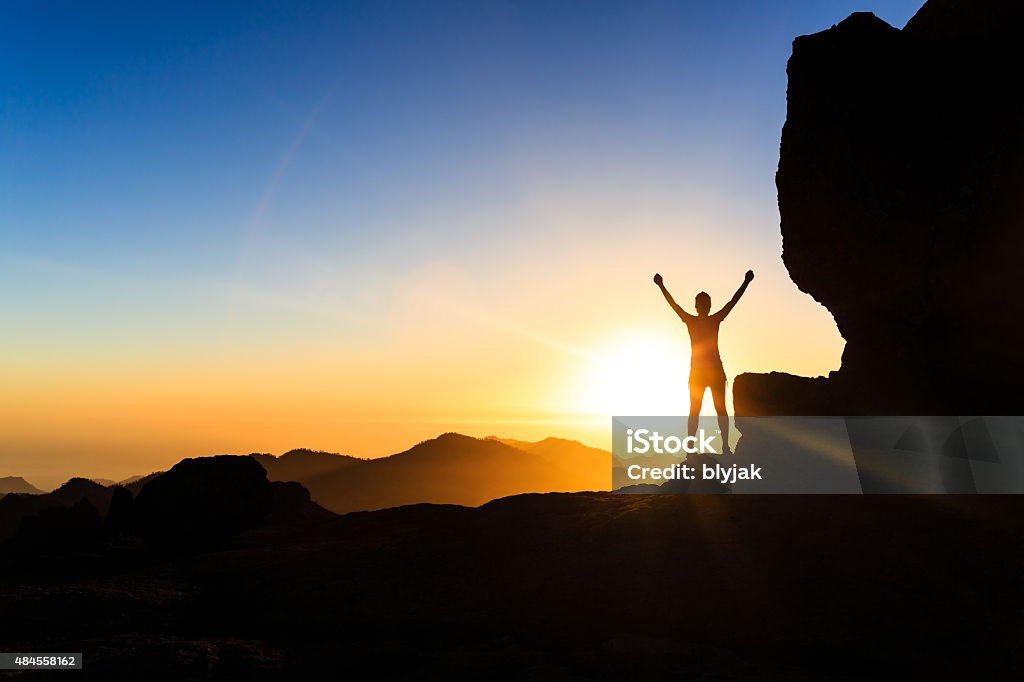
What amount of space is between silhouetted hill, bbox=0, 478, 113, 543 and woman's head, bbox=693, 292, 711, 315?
3148 cm

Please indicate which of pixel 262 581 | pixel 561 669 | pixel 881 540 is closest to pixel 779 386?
pixel 881 540

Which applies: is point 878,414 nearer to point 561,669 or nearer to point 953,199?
point 953,199

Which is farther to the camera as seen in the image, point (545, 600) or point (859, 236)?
point (859, 236)

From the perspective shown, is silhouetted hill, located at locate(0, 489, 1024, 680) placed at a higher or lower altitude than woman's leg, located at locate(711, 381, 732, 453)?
lower

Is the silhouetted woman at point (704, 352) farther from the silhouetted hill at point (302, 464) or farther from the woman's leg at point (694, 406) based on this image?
the silhouetted hill at point (302, 464)

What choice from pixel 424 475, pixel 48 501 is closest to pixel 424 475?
pixel 424 475

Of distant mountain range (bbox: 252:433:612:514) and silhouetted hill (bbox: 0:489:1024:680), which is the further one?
distant mountain range (bbox: 252:433:612:514)

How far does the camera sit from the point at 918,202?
13078 millimetres

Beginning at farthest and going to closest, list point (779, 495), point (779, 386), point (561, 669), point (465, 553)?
point (779, 386) → point (779, 495) → point (465, 553) → point (561, 669)

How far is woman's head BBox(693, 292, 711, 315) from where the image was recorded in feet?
44.0

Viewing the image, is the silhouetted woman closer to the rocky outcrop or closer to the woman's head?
the woman's head

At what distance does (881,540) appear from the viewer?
9.12m

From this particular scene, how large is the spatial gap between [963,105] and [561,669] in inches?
538

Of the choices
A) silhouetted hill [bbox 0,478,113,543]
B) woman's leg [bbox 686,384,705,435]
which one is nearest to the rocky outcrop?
woman's leg [bbox 686,384,705,435]
